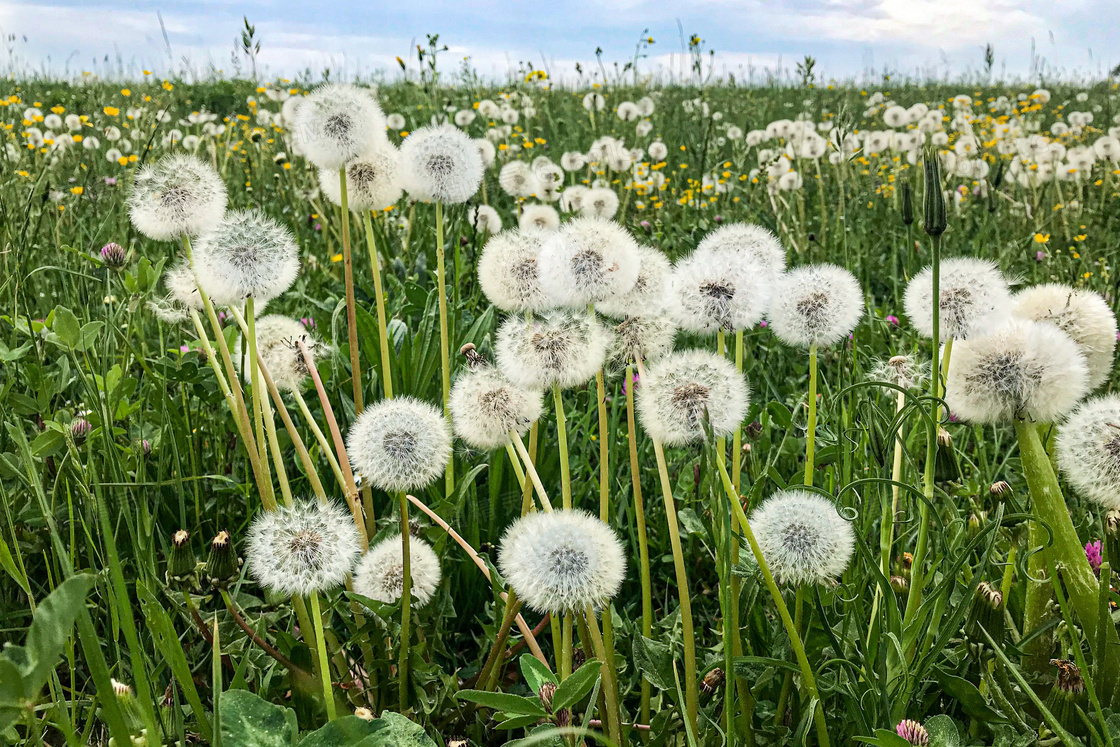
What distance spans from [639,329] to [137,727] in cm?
94

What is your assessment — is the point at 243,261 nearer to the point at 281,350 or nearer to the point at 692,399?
the point at 281,350

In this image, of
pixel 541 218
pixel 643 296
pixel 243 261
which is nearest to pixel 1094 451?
pixel 643 296

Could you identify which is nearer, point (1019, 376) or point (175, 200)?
point (1019, 376)

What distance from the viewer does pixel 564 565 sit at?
1.16 meters

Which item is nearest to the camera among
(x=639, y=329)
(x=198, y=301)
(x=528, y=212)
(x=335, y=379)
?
(x=639, y=329)

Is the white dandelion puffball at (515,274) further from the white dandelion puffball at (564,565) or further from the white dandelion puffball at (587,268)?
the white dandelion puffball at (564,565)

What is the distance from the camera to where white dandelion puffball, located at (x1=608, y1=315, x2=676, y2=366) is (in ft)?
4.63

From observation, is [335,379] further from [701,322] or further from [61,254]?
[61,254]

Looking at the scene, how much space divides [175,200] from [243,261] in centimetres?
20

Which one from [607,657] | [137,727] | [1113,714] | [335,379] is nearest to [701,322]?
[607,657]

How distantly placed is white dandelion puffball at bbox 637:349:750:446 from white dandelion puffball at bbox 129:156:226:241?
815 mm

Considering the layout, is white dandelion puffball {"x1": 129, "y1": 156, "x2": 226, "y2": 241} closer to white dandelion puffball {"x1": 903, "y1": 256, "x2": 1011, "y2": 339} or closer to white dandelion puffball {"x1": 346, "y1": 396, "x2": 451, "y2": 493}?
white dandelion puffball {"x1": 346, "y1": 396, "x2": 451, "y2": 493}

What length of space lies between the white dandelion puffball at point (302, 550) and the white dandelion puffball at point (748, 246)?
0.73m

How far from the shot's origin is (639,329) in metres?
1.42
